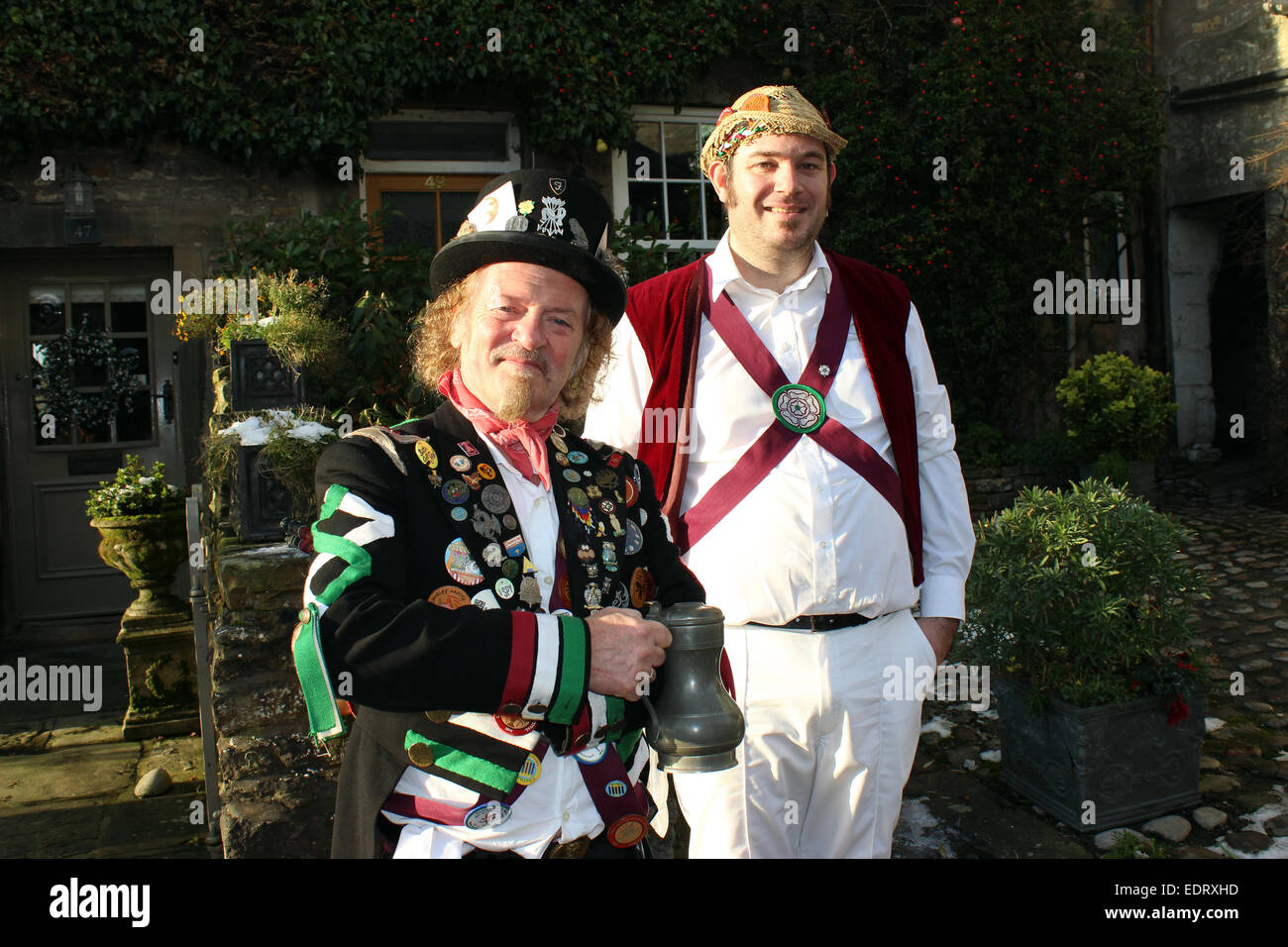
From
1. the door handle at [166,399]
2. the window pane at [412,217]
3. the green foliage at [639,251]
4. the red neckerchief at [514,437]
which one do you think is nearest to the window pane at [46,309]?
the door handle at [166,399]

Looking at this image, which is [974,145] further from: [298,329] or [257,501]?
[257,501]

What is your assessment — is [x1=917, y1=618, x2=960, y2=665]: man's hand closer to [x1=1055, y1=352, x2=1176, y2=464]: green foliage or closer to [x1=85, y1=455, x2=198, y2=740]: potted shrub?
[x1=85, y1=455, x2=198, y2=740]: potted shrub

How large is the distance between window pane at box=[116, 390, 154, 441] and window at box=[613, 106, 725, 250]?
4088 mm

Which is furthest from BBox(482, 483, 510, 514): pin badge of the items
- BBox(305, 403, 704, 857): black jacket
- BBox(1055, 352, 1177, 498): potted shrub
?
BBox(1055, 352, 1177, 498): potted shrub

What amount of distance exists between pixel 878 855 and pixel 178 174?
686cm

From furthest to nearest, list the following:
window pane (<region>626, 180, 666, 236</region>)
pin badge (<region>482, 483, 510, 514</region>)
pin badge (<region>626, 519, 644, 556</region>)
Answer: window pane (<region>626, 180, 666, 236</region>) < pin badge (<region>626, 519, 644, 556</region>) < pin badge (<region>482, 483, 510, 514</region>)

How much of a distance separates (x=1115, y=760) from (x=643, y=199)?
6.01 meters

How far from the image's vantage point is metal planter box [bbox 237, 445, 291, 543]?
3594 mm

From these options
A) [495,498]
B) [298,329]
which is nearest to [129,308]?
[298,329]

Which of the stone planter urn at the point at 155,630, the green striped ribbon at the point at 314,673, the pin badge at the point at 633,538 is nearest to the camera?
the green striped ribbon at the point at 314,673

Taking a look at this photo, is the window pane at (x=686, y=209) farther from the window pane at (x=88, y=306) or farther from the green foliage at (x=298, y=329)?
the window pane at (x=88, y=306)

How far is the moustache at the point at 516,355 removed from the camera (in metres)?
1.57

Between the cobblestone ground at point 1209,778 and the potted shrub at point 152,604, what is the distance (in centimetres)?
388
